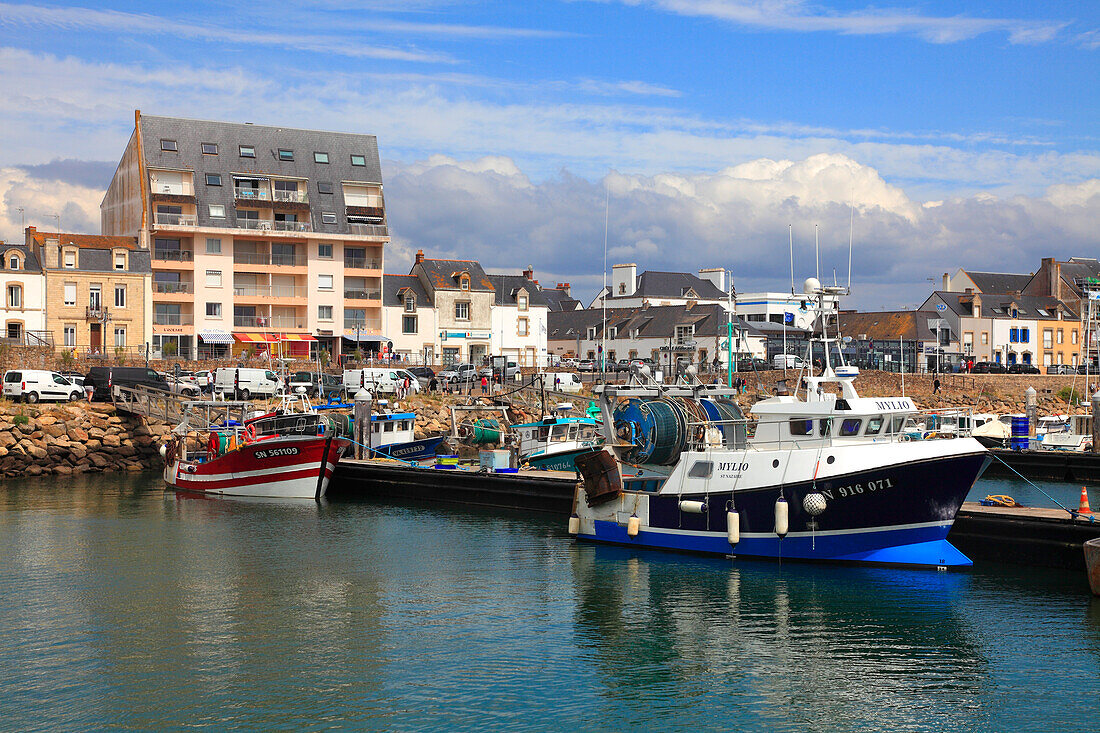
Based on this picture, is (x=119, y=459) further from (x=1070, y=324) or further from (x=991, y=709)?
(x=1070, y=324)

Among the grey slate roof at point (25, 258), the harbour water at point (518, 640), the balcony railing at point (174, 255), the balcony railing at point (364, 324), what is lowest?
the harbour water at point (518, 640)

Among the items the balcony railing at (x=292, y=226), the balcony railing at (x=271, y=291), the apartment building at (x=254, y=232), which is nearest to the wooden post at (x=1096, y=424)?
the apartment building at (x=254, y=232)

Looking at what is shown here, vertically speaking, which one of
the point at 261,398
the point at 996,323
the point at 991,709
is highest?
the point at 996,323

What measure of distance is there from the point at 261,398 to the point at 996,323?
227 ft

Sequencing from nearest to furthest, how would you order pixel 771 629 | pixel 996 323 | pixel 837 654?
1. pixel 837 654
2. pixel 771 629
3. pixel 996 323

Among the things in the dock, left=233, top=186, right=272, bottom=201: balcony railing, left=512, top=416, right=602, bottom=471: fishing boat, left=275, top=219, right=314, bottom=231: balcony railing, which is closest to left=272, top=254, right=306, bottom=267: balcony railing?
left=275, top=219, right=314, bottom=231: balcony railing

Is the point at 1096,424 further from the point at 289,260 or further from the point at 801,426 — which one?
the point at 289,260

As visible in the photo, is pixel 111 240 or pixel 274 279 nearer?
pixel 111 240

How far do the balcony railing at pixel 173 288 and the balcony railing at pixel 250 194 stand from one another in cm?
743

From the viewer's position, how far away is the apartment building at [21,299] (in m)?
67.1

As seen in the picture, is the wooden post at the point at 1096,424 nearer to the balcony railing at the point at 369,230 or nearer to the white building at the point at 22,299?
the balcony railing at the point at 369,230

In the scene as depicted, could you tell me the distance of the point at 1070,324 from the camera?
10225 cm

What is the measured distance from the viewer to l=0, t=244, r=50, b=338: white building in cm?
6706

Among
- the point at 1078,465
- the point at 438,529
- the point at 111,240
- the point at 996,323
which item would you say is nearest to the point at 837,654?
the point at 438,529
